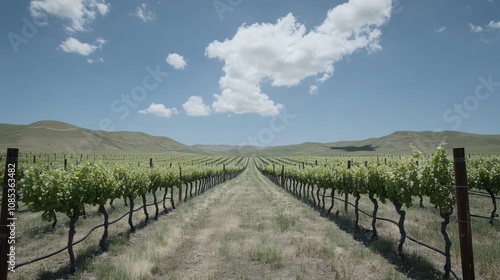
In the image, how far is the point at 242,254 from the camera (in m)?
10.8

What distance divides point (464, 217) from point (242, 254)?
7196 mm

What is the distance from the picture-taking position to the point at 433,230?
43.4 feet

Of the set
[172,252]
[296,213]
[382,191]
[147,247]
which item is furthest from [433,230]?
[147,247]

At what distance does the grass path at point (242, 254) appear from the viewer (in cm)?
894

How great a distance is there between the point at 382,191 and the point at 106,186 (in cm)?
1117

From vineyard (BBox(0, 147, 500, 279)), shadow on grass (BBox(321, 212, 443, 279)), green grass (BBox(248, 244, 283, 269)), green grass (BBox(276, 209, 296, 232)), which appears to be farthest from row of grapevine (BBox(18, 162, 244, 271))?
shadow on grass (BBox(321, 212, 443, 279))

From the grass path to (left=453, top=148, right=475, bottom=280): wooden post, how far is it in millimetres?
2648

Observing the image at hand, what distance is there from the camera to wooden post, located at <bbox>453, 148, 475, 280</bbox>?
6.02 metres

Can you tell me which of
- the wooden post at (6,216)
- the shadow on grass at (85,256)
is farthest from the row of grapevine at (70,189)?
the wooden post at (6,216)

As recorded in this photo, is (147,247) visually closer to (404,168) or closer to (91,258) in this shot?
(91,258)

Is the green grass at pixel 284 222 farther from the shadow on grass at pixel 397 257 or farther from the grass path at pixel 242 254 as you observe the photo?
the shadow on grass at pixel 397 257

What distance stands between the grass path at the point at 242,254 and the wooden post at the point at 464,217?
265 cm

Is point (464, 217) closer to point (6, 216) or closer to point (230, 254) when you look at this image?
point (230, 254)

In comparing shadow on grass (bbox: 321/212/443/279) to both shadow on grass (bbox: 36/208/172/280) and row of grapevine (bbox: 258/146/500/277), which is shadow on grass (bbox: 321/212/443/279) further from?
shadow on grass (bbox: 36/208/172/280)
